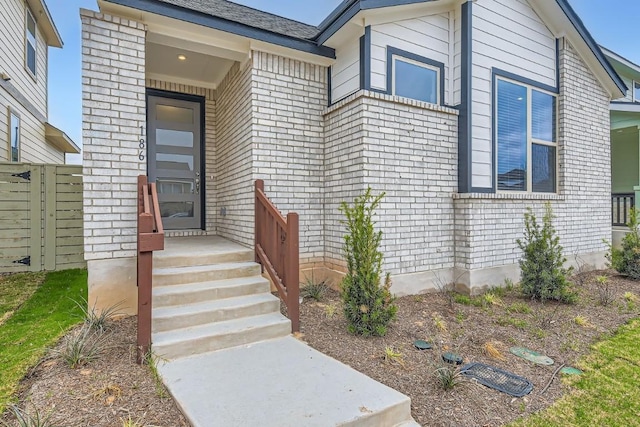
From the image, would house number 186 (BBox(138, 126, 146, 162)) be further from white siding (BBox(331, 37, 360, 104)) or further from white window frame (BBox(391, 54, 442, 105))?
white window frame (BBox(391, 54, 442, 105))

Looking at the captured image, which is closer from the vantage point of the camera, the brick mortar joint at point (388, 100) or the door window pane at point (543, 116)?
the brick mortar joint at point (388, 100)

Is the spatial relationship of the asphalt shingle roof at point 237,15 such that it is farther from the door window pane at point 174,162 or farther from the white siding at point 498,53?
the white siding at point 498,53

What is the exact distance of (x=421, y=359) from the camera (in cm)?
306

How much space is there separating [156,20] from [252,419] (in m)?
4.45

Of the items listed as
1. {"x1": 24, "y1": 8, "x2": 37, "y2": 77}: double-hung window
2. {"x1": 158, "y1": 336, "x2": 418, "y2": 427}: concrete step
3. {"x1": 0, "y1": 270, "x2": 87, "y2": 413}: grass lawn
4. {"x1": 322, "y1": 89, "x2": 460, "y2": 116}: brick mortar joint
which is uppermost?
{"x1": 24, "y1": 8, "x2": 37, "y2": 77}: double-hung window

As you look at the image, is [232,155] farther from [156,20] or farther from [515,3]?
[515,3]

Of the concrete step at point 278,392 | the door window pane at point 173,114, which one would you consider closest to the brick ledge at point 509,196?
the concrete step at point 278,392

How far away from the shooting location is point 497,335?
3.66 m

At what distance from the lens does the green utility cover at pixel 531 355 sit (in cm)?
312

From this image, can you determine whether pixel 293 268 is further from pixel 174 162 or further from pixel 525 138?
pixel 525 138

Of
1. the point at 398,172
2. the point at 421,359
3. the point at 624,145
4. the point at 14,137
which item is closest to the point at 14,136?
the point at 14,137

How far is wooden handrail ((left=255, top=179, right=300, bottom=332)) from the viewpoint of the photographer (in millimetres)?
3572

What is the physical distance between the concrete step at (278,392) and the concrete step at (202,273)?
1.05m

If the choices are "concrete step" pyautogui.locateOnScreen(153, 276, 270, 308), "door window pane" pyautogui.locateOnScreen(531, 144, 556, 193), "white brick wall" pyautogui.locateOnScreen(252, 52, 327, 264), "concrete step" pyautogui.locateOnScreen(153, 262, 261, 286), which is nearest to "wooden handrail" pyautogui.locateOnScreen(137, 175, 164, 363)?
"concrete step" pyautogui.locateOnScreen(153, 276, 270, 308)
